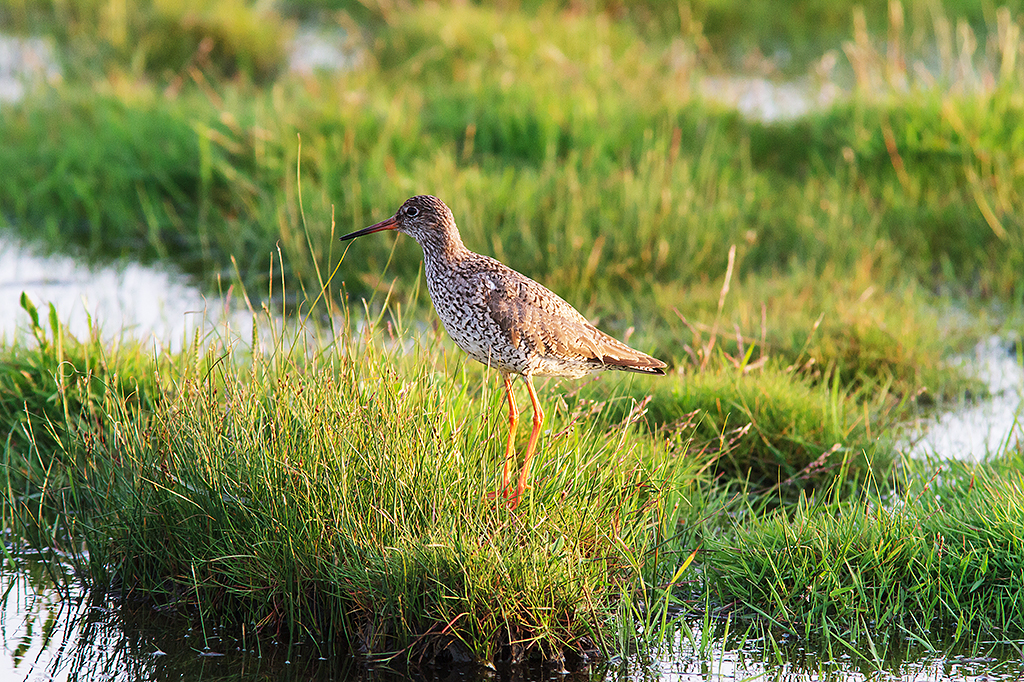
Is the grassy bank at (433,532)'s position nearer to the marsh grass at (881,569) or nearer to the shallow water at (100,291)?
the marsh grass at (881,569)

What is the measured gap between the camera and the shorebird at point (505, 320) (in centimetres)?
497

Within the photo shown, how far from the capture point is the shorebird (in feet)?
16.3

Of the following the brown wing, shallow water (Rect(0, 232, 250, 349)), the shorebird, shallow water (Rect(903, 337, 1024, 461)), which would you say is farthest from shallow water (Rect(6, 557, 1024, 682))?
shallow water (Rect(0, 232, 250, 349))

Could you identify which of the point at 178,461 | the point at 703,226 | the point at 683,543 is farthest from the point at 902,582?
the point at 703,226

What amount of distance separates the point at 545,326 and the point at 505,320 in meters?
0.22

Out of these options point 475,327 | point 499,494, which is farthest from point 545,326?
point 499,494

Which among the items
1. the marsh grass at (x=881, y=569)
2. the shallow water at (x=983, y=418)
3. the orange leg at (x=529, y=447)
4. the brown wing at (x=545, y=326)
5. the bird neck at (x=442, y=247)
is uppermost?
the bird neck at (x=442, y=247)

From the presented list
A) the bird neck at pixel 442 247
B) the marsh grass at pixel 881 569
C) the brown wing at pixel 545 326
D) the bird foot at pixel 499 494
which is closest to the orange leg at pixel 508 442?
the bird foot at pixel 499 494

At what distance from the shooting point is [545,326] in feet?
16.7

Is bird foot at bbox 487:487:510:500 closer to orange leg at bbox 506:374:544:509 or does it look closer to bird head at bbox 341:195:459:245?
orange leg at bbox 506:374:544:509

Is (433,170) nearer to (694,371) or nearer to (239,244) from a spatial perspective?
(239,244)

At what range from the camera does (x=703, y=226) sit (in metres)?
8.40

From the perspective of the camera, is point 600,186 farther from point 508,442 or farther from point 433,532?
point 433,532

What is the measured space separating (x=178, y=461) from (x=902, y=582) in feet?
9.76
